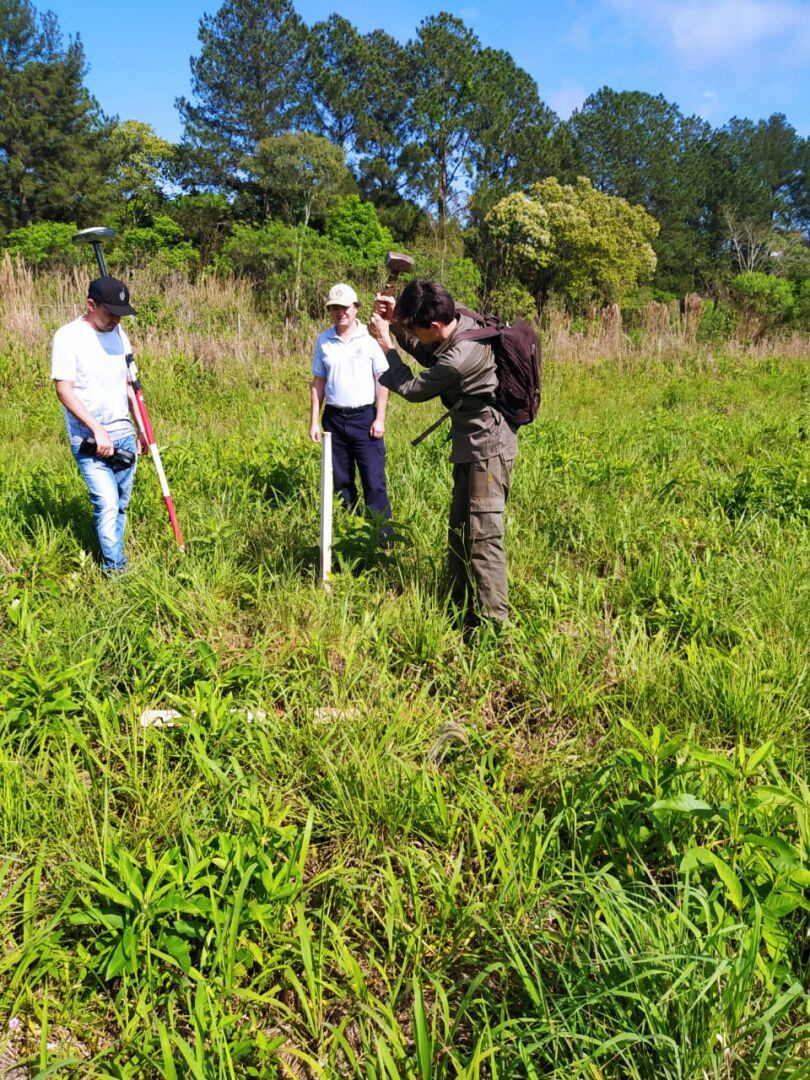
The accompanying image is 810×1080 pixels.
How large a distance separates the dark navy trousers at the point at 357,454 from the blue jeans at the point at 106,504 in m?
1.31

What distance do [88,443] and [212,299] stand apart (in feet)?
29.0

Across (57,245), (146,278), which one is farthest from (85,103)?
(146,278)

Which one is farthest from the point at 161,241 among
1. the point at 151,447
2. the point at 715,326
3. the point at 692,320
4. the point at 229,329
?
the point at 151,447

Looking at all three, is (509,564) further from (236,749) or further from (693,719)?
(236,749)

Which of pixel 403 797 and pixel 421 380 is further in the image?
pixel 421 380

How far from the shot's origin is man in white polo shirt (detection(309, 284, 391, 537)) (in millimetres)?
4379

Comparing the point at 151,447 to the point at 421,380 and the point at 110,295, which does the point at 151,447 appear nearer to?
the point at 110,295

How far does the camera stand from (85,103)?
32125mm

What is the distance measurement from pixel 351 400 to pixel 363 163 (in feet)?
116

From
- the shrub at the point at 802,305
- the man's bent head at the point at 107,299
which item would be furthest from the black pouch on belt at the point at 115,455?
the shrub at the point at 802,305

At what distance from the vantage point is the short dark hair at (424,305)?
9.68 feet

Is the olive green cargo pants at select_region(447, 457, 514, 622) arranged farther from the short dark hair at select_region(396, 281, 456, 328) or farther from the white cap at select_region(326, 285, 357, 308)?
the white cap at select_region(326, 285, 357, 308)

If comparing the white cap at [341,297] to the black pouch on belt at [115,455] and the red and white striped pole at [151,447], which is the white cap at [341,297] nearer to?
Result: the red and white striped pole at [151,447]

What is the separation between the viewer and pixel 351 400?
4375 mm
